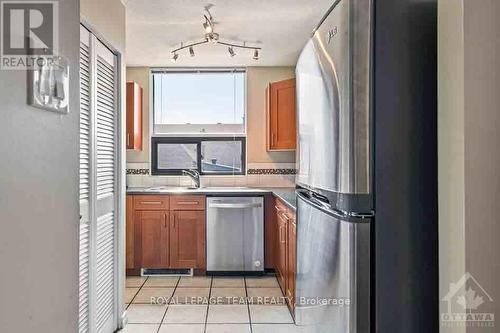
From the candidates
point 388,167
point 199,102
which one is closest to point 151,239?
point 199,102

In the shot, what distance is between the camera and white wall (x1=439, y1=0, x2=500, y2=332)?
3.60 feet

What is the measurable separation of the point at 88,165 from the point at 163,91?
9.00 ft

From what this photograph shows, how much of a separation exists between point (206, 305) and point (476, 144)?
276cm

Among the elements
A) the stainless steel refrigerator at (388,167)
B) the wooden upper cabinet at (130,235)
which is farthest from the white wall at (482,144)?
the wooden upper cabinet at (130,235)

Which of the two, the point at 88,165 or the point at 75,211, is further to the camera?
the point at 88,165

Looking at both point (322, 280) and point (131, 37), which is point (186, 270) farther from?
point (322, 280)

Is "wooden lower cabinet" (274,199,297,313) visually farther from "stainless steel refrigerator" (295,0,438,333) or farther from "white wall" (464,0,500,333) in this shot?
"white wall" (464,0,500,333)

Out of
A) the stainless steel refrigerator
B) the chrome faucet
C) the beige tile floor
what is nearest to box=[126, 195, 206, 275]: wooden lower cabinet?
the beige tile floor

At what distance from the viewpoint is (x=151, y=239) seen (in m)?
4.17

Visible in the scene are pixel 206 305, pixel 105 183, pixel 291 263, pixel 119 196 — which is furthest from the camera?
pixel 206 305

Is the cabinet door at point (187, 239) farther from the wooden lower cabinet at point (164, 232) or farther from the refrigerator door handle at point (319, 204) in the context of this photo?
the refrigerator door handle at point (319, 204)

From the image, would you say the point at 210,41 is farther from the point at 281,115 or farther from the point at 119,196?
the point at 119,196

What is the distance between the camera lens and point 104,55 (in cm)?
258

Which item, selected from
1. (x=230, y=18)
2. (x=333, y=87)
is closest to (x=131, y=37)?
(x=230, y=18)
